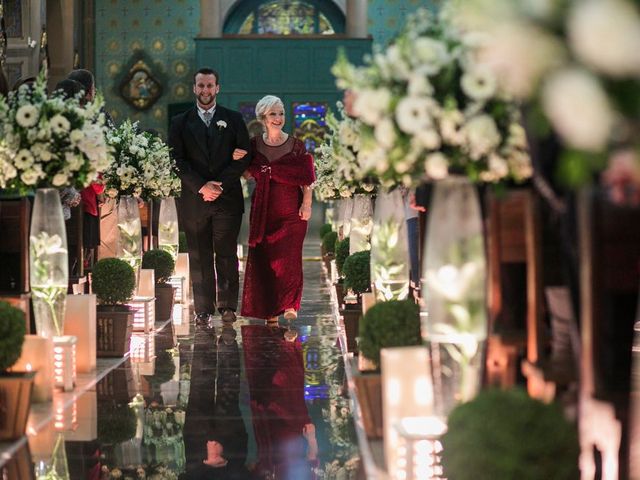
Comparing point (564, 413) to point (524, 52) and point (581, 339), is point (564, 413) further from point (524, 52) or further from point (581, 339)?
point (524, 52)

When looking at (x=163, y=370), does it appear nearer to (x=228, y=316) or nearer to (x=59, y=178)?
(x=59, y=178)

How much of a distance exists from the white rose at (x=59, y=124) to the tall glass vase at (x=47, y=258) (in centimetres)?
36

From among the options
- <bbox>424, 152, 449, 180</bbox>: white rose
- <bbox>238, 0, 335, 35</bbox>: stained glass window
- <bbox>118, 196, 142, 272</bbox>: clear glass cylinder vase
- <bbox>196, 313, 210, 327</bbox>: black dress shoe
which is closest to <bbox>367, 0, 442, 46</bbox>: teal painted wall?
<bbox>238, 0, 335, 35</bbox>: stained glass window

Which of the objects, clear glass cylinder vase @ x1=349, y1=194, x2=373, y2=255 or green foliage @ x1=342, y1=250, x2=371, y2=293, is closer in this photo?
green foliage @ x1=342, y1=250, x2=371, y2=293

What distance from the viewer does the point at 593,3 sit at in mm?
2297

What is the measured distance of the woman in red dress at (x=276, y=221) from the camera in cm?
962

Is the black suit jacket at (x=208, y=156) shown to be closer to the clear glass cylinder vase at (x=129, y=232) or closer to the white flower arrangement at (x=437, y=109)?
the clear glass cylinder vase at (x=129, y=232)

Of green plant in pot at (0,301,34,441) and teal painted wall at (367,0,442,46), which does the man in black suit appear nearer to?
green plant in pot at (0,301,34,441)

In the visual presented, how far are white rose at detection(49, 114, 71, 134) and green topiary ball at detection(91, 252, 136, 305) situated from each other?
6.59 feet

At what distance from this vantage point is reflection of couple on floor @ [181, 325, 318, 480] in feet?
15.4

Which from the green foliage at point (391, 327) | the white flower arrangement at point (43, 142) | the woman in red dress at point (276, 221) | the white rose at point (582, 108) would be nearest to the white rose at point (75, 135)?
the white flower arrangement at point (43, 142)

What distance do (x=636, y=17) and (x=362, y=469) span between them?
8.95 ft

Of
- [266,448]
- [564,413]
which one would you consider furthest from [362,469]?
[564,413]

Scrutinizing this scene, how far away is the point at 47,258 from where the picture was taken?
6.48m
